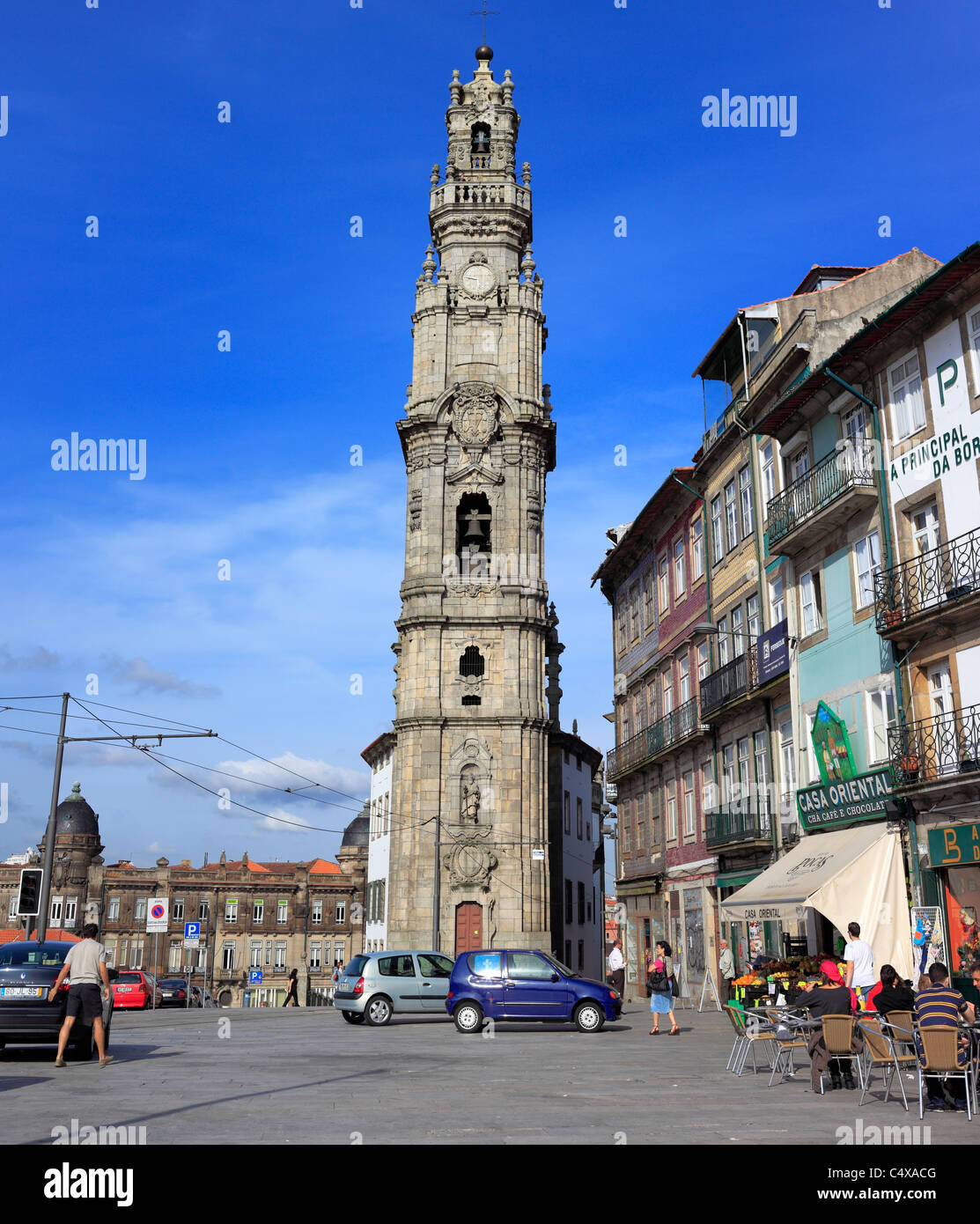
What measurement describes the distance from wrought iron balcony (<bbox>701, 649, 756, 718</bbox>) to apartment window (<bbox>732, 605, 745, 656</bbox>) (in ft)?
1.43

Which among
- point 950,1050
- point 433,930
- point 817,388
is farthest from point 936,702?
point 433,930

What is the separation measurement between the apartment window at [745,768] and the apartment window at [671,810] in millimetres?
6368

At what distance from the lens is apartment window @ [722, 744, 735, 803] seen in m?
29.5

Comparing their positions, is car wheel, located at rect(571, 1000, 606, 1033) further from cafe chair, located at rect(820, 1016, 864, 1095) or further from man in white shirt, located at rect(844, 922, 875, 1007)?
cafe chair, located at rect(820, 1016, 864, 1095)

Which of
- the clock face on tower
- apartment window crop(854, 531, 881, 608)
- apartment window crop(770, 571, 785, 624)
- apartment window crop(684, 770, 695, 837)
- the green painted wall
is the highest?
the clock face on tower

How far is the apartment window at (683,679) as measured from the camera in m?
33.4

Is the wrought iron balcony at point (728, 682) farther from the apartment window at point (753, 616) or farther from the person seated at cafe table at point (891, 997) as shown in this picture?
the person seated at cafe table at point (891, 997)

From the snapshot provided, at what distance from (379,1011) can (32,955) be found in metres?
12.4

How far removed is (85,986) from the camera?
1552 cm

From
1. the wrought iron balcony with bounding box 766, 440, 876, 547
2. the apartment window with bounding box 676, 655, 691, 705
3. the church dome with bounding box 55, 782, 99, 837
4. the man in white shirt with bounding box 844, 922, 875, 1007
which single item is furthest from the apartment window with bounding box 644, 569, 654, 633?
the church dome with bounding box 55, 782, 99, 837

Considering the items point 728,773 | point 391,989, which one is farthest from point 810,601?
point 391,989

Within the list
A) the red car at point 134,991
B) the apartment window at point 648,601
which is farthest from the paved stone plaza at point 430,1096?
the red car at point 134,991

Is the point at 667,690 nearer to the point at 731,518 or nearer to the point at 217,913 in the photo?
the point at 731,518
